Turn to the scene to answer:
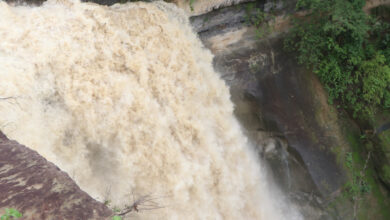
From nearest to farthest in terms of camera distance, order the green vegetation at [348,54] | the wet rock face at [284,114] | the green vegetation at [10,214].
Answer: the green vegetation at [10,214] < the green vegetation at [348,54] < the wet rock face at [284,114]

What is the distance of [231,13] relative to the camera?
19.1ft

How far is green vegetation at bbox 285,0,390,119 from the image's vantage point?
5.43m

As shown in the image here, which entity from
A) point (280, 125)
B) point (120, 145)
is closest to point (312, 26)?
point (280, 125)

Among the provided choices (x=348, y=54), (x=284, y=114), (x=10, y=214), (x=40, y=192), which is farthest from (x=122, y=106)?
(x=348, y=54)

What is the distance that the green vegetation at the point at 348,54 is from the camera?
543 cm

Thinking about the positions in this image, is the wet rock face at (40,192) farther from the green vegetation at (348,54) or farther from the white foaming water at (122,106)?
the green vegetation at (348,54)

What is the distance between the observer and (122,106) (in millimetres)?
4348

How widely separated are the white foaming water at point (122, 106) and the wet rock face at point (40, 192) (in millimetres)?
926

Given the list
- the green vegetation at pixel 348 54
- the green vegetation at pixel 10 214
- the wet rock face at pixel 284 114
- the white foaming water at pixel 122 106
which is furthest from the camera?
the wet rock face at pixel 284 114

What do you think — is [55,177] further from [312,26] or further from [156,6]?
[312,26]

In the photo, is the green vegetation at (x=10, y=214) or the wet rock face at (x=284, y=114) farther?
the wet rock face at (x=284, y=114)

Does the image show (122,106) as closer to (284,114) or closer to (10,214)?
(10,214)

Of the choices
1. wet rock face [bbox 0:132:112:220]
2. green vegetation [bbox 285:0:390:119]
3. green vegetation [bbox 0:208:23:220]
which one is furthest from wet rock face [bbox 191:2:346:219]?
green vegetation [bbox 0:208:23:220]

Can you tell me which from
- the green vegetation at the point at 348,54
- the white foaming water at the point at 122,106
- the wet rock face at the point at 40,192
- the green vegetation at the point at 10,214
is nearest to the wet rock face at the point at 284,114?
the green vegetation at the point at 348,54
